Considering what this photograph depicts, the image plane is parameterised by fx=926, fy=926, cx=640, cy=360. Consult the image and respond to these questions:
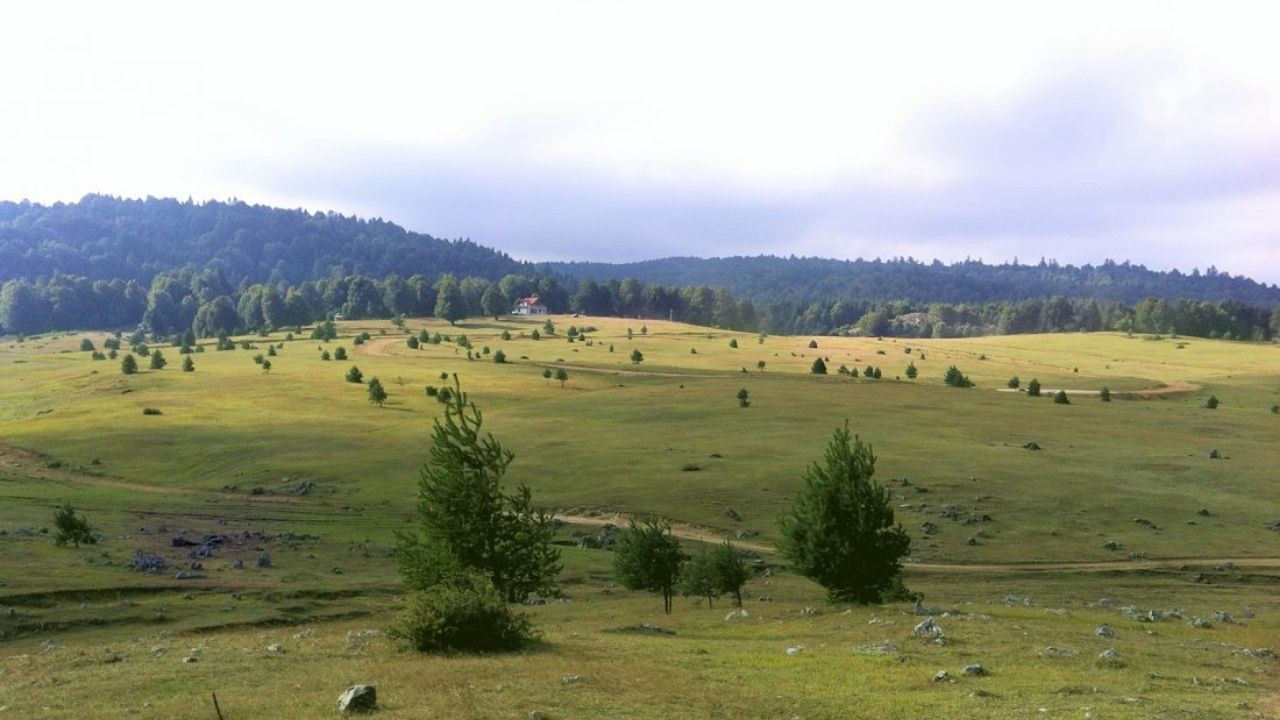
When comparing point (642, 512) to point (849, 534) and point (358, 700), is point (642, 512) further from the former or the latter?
point (358, 700)

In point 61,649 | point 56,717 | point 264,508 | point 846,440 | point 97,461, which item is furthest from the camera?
point 97,461

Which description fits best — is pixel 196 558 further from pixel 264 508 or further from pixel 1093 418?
pixel 1093 418

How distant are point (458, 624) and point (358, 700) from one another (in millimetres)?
7702

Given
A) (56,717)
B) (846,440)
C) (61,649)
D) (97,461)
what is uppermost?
(846,440)

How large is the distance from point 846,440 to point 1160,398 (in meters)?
135

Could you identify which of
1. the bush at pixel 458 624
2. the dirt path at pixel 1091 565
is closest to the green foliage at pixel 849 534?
the bush at pixel 458 624

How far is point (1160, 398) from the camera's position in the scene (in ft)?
501

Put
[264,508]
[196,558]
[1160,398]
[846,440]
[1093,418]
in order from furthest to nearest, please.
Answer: [1160,398], [1093,418], [264,508], [196,558], [846,440]

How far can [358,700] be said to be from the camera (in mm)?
19422

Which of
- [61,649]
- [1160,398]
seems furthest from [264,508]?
[1160,398]

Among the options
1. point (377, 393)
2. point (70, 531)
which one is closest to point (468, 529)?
point (70, 531)

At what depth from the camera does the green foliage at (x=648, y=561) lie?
154 ft

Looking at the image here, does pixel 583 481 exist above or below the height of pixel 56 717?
below

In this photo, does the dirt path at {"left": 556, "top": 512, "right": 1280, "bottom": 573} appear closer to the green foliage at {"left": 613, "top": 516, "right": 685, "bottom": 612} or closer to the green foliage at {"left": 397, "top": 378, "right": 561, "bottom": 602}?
the green foliage at {"left": 613, "top": 516, "right": 685, "bottom": 612}
